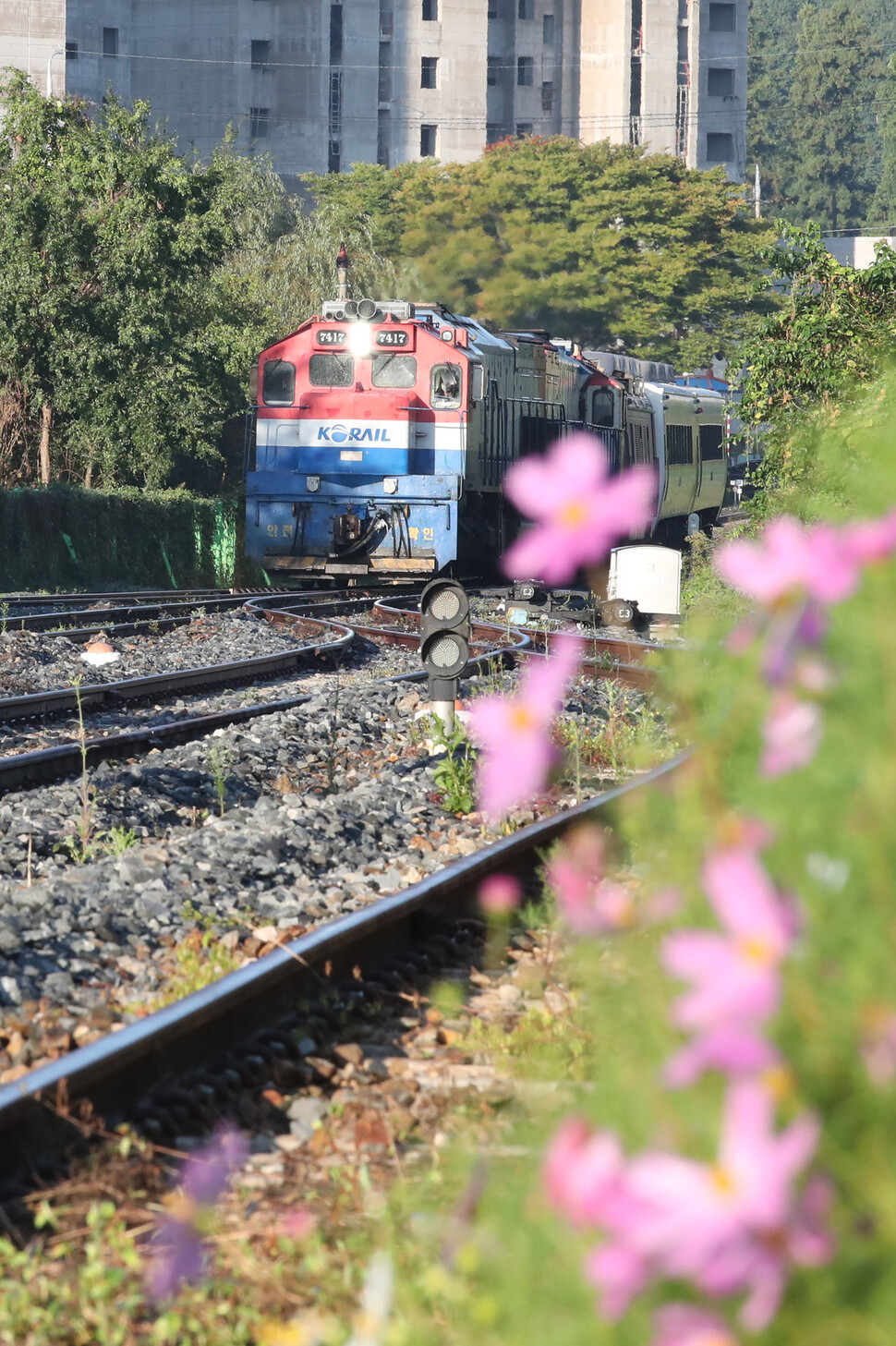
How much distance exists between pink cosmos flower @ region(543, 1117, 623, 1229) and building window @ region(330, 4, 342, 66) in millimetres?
102003

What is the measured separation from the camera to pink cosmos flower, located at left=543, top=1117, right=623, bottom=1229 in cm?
162

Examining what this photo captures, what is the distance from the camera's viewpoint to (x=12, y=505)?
26438 millimetres

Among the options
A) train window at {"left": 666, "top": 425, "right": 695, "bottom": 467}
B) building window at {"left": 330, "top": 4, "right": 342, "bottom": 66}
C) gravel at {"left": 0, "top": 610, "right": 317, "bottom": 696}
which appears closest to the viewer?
gravel at {"left": 0, "top": 610, "right": 317, "bottom": 696}

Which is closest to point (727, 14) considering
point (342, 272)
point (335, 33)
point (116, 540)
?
point (335, 33)

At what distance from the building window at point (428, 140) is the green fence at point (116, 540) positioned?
7398cm

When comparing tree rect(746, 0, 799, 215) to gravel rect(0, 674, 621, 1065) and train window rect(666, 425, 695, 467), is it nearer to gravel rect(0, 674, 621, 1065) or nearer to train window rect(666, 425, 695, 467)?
train window rect(666, 425, 695, 467)

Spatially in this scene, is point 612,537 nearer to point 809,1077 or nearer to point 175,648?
point 809,1077

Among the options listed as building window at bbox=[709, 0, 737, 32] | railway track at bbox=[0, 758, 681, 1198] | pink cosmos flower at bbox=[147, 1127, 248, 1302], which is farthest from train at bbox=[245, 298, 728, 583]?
building window at bbox=[709, 0, 737, 32]

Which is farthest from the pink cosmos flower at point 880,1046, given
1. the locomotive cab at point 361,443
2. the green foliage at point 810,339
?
the locomotive cab at point 361,443

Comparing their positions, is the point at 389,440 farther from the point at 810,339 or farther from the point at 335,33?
the point at 335,33

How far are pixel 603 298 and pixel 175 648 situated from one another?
55116 millimetres

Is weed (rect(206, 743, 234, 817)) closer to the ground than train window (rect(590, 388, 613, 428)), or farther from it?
closer to the ground

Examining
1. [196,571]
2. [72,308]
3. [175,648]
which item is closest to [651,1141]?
[175,648]

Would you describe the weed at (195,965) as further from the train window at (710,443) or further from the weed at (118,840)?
the train window at (710,443)
